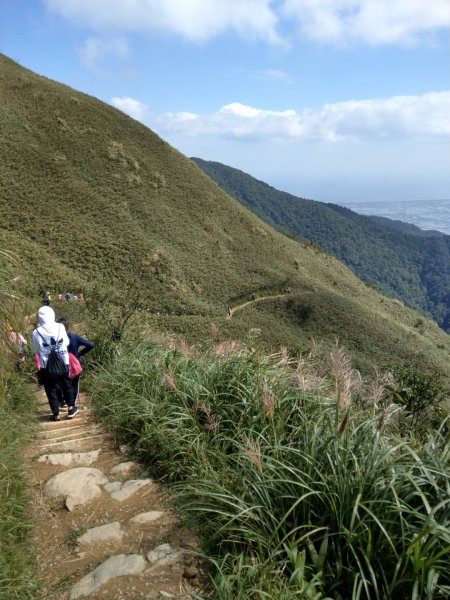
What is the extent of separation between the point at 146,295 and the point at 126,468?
96.2 feet

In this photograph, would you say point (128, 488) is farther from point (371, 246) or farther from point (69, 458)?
point (371, 246)

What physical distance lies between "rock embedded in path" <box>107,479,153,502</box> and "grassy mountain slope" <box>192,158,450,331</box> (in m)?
136

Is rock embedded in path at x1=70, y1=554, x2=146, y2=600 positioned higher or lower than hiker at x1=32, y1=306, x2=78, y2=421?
lower

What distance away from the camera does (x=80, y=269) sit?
102 ft

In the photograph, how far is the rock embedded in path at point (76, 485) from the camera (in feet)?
10.9

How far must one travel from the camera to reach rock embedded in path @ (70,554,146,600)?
2.34 meters

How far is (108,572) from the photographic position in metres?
2.44

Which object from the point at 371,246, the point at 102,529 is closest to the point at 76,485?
the point at 102,529

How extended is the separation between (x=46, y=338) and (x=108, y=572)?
3069mm

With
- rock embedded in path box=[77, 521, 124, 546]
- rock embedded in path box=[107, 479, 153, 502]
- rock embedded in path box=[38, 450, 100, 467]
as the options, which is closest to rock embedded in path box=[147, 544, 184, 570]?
rock embedded in path box=[77, 521, 124, 546]

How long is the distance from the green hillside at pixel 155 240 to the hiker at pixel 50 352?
2084 cm

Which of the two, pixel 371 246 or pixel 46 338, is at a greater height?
pixel 46 338

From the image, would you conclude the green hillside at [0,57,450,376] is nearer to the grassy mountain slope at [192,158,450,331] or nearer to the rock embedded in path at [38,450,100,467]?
the rock embedded in path at [38,450,100,467]

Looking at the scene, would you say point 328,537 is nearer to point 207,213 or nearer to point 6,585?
point 6,585
